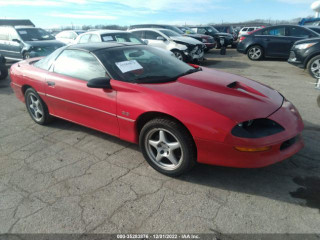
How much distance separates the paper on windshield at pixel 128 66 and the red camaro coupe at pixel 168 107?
1 centimetres

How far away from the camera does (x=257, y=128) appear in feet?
7.43

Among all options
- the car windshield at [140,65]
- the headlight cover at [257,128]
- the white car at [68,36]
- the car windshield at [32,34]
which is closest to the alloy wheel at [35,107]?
the car windshield at [140,65]

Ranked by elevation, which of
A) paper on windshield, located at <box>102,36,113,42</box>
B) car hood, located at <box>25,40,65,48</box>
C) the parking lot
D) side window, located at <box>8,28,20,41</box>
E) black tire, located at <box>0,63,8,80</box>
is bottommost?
the parking lot

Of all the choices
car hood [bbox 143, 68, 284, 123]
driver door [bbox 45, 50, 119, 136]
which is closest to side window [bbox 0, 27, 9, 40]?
driver door [bbox 45, 50, 119, 136]

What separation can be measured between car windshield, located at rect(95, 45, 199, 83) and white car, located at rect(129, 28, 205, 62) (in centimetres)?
600

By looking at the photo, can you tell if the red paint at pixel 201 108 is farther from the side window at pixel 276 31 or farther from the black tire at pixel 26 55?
the side window at pixel 276 31

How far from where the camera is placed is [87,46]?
3301 mm

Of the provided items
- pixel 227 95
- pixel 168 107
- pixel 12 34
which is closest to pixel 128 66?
pixel 168 107

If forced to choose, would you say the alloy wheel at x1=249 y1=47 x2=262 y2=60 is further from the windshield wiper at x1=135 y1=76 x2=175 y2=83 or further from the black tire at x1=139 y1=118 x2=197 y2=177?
the black tire at x1=139 y1=118 x2=197 y2=177

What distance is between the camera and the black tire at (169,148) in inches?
92.4

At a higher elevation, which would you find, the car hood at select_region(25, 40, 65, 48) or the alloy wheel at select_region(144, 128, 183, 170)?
the car hood at select_region(25, 40, 65, 48)

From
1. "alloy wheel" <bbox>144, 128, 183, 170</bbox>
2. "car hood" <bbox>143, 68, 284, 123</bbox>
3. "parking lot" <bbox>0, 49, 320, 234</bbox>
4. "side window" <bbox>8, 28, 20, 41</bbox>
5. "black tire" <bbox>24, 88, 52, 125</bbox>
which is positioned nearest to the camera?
"parking lot" <bbox>0, 49, 320, 234</bbox>

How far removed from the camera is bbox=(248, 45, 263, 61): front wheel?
10.4m

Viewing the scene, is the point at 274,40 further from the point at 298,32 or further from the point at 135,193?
the point at 135,193
